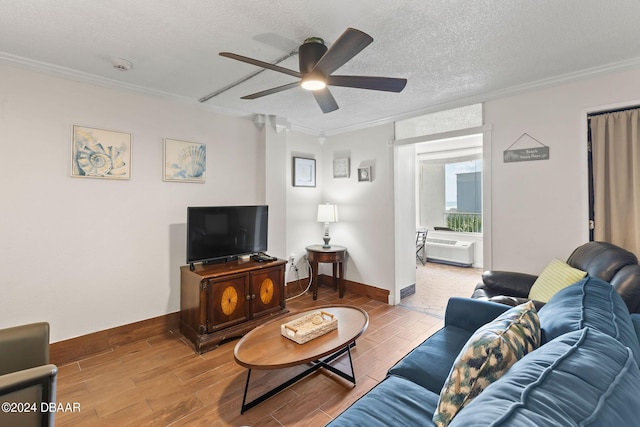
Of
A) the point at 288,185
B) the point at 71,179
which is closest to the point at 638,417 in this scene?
the point at 71,179

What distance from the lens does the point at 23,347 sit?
1621 millimetres

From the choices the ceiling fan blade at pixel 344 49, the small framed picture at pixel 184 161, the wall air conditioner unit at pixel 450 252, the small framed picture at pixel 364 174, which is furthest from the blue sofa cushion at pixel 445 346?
the wall air conditioner unit at pixel 450 252

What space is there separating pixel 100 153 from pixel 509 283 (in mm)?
3938

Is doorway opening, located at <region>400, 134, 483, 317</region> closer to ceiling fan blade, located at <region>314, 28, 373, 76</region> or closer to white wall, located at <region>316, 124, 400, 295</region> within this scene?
white wall, located at <region>316, 124, 400, 295</region>

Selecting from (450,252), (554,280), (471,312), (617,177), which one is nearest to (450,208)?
(450,252)

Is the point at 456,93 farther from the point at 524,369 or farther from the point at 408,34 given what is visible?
the point at 524,369

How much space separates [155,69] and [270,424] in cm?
285

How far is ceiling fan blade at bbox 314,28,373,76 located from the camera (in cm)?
148

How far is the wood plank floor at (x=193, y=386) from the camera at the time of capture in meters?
1.94

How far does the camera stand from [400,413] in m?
1.27

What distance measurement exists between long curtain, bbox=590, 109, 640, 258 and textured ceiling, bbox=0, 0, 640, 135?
45cm

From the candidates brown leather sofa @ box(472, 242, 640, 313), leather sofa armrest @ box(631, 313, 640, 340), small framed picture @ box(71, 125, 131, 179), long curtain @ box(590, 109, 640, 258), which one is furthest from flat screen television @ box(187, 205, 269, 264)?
long curtain @ box(590, 109, 640, 258)

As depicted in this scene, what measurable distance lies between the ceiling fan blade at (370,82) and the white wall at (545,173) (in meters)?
1.71

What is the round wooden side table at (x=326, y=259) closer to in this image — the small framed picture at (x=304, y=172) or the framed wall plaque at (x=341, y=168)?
the small framed picture at (x=304, y=172)
